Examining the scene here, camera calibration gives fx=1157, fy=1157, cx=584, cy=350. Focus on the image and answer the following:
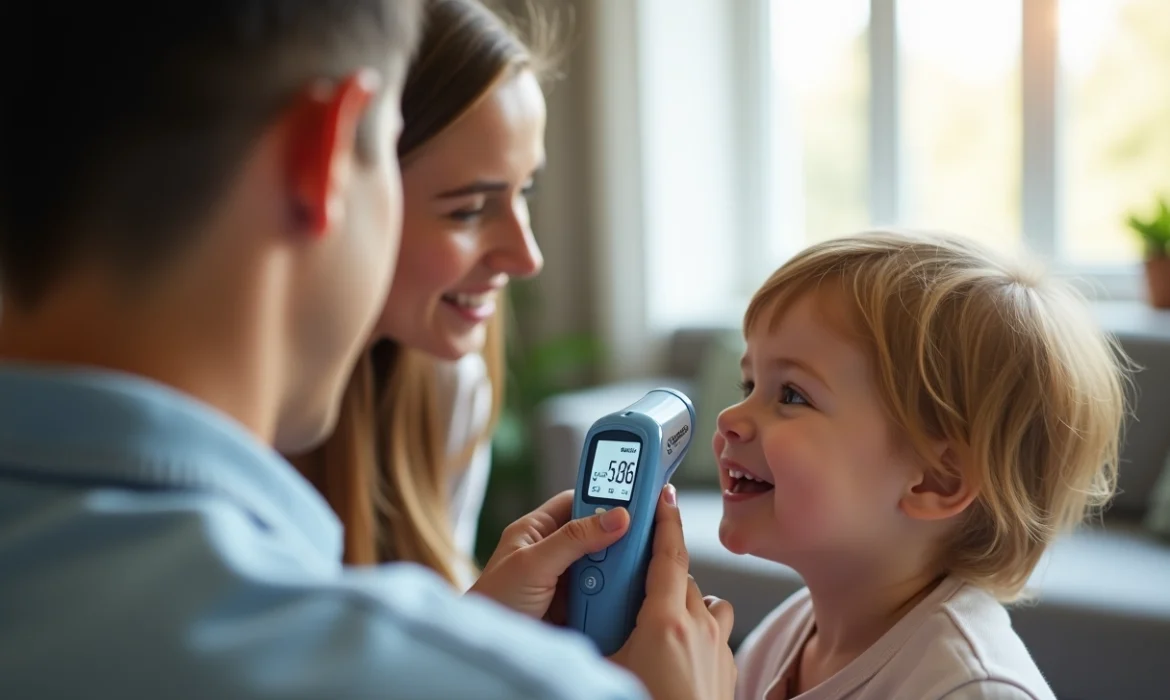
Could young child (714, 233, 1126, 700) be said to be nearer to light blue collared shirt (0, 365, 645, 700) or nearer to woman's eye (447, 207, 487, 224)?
woman's eye (447, 207, 487, 224)

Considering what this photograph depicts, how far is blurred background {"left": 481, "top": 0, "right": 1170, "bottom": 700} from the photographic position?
3109mm

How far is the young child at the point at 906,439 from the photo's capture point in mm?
1125

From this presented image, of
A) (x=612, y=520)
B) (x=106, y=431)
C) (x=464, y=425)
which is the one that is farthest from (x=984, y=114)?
(x=106, y=431)

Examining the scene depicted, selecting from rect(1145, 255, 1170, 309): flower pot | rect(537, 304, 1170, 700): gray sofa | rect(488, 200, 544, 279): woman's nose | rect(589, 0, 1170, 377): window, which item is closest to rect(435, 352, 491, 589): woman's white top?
rect(488, 200, 544, 279): woman's nose

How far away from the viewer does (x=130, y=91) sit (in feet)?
1.81

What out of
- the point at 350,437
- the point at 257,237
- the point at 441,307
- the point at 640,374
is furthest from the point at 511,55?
the point at 640,374

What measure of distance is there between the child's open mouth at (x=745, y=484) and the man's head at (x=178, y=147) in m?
0.69

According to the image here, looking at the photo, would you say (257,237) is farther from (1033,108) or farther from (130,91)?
(1033,108)

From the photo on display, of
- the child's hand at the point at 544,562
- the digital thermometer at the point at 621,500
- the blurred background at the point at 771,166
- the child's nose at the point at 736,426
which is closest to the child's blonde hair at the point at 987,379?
the child's nose at the point at 736,426

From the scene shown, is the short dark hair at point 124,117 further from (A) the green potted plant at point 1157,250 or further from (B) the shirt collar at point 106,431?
(A) the green potted plant at point 1157,250

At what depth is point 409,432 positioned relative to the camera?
1717 millimetres

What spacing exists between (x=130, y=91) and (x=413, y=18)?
0.19 metres

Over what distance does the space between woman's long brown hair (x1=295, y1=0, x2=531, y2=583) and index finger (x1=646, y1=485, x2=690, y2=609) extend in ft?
2.05

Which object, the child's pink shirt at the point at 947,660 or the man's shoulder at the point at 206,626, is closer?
the man's shoulder at the point at 206,626
